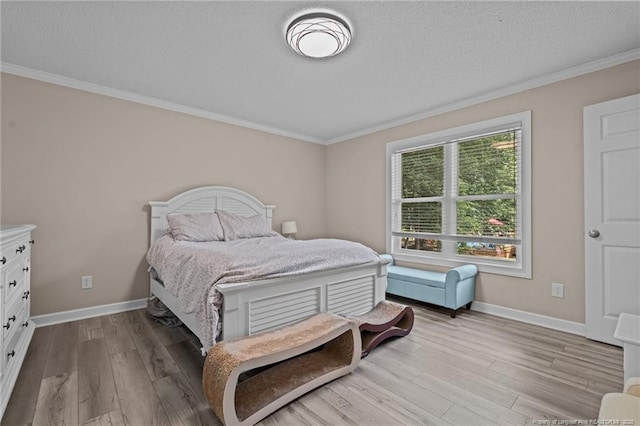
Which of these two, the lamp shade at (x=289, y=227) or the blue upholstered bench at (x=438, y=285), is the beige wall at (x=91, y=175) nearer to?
the lamp shade at (x=289, y=227)

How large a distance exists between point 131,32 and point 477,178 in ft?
11.4

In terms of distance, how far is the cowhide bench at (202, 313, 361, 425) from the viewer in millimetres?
1467

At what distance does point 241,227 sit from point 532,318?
3143 mm

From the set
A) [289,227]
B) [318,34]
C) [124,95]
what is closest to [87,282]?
[124,95]

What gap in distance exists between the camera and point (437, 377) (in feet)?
6.37

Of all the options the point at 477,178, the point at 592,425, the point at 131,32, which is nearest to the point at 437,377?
the point at 592,425

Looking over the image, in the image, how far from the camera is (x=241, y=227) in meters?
3.50

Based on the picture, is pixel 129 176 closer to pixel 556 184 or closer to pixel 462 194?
pixel 462 194

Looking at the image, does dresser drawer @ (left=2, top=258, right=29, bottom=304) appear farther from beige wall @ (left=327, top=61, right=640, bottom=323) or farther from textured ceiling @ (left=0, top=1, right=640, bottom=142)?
beige wall @ (left=327, top=61, right=640, bottom=323)

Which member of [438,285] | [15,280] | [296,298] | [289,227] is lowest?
[438,285]

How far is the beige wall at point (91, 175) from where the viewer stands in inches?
106

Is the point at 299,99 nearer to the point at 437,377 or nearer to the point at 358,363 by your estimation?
the point at 358,363

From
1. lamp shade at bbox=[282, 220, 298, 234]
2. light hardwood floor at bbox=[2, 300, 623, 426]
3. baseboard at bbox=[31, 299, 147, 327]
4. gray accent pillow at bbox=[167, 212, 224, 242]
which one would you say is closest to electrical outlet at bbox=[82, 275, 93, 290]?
baseboard at bbox=[31, 299, 147, 327]

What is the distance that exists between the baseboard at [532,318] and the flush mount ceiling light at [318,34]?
2913 mm
